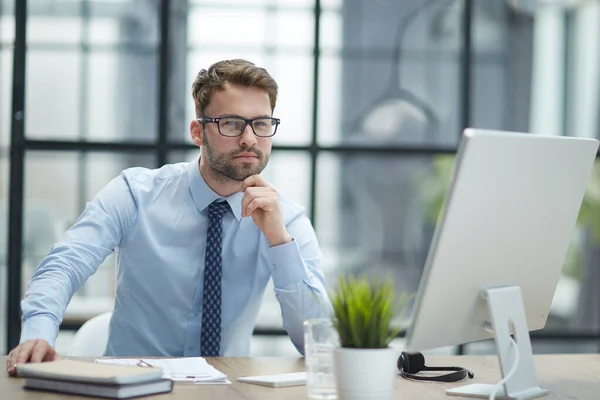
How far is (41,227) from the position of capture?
3.72 m

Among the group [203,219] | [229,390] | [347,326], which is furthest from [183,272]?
[347,326]

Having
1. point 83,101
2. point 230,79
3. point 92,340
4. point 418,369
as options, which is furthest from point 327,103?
point 418,369

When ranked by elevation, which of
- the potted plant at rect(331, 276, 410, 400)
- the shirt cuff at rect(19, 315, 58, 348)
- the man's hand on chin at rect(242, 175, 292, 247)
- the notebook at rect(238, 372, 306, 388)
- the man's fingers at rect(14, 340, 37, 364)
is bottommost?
the notebook at rect(238, 372, 306, 388)

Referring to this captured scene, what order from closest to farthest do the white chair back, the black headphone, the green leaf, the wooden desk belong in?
the green leaf → the wooden desk → the black headphone → the white chair back

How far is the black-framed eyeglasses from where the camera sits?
251 cm

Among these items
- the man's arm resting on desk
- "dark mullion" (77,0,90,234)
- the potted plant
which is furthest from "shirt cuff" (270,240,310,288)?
"dark mullion" (77,0,90,234)

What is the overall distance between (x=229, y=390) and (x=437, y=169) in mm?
2337

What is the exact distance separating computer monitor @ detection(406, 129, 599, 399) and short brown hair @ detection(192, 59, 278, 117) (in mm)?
1115

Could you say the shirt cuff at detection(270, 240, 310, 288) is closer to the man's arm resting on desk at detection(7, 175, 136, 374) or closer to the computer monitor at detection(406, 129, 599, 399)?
the man's arm resting on desk at detection(7, 175, 136, 374)

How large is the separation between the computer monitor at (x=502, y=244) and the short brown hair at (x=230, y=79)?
1.12 meters

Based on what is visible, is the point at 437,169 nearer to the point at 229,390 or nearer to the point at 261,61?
the point at 261,61

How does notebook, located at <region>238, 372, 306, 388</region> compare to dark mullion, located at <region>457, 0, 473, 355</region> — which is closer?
notebook, located at <region>238, 372, 306, 388</region>

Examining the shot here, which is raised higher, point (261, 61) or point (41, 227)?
point (261, 61)

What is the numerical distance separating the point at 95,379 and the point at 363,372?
0.52 metres
